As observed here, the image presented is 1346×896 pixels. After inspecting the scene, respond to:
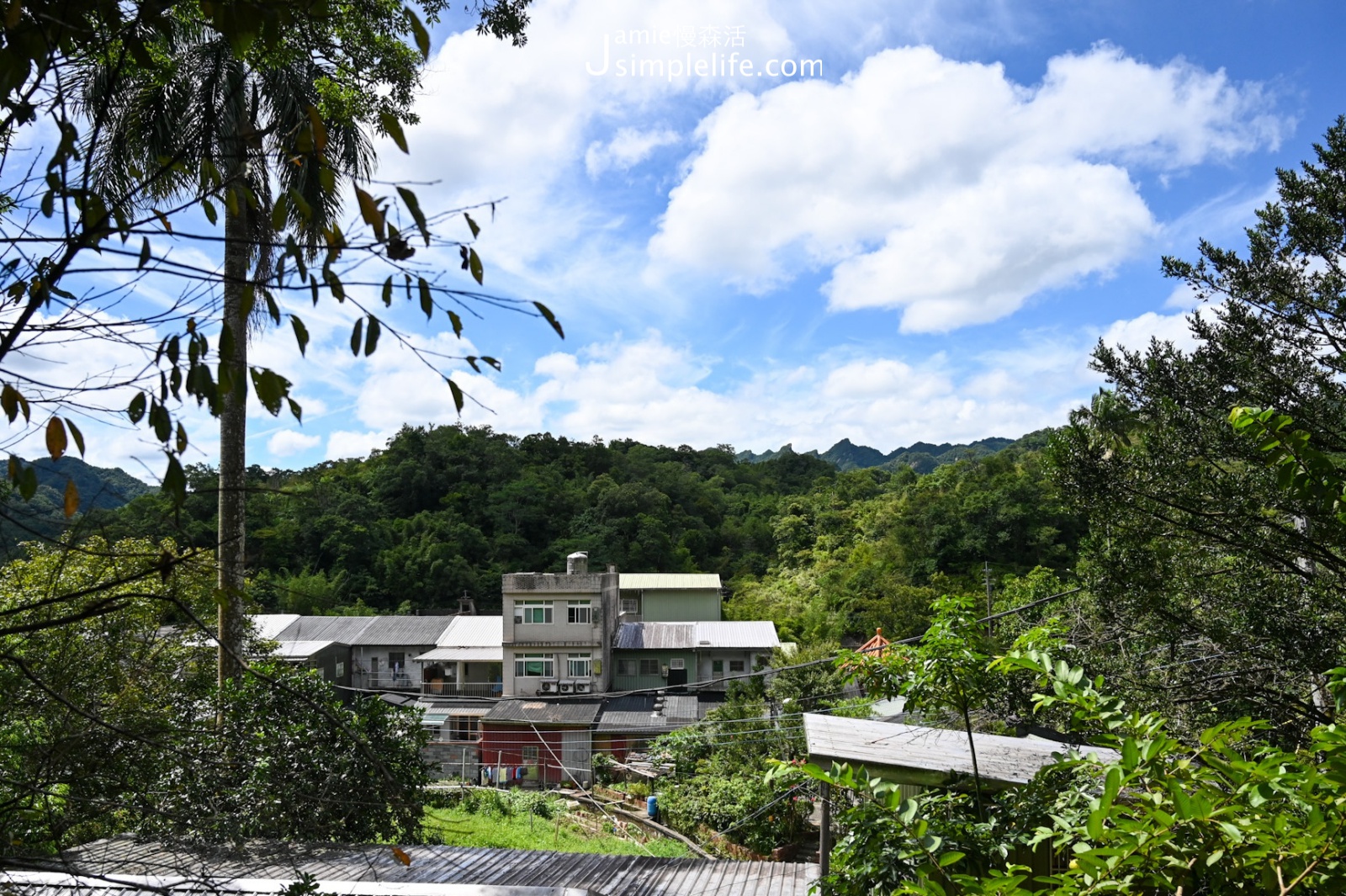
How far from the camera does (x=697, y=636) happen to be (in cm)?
2778

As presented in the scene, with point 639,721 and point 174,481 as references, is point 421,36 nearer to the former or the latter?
point 174,481

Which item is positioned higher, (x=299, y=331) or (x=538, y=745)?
(x=299, y=331)

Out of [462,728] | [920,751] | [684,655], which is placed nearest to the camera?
[920,751]

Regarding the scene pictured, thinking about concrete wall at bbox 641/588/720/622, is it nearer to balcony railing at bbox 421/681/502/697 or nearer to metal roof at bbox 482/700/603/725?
balcony railing at bbox 421/681/502/697

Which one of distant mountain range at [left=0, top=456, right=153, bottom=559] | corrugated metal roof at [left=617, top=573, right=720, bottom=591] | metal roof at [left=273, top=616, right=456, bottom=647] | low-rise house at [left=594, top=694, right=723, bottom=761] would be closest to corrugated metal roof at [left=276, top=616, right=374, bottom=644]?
metal roof at [left=273, top=616, right=456, bottom=647]

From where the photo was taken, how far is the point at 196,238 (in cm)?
154

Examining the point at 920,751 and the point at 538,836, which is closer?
the point at 920,751

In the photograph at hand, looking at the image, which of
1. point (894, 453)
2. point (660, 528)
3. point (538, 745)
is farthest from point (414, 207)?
point (894, 453)

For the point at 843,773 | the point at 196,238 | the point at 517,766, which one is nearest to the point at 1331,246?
the point at 843,773

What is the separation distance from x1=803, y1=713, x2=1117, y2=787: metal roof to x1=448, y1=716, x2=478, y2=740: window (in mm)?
18080

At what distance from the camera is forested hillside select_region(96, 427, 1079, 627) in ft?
110

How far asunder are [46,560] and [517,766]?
12.6m

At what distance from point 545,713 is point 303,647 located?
9.80 meters

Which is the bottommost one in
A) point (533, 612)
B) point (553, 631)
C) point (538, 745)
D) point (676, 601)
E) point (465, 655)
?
point (538, 745)
